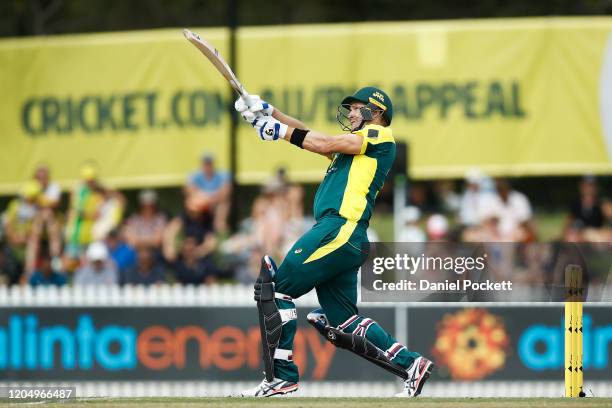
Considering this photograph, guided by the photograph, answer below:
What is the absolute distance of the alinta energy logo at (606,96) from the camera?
1888cm

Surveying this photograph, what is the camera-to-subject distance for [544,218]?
23.8m

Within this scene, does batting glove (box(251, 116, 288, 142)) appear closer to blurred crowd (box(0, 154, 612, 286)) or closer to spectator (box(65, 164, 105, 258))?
blurred crowd (box(0, 154, 612, 286))

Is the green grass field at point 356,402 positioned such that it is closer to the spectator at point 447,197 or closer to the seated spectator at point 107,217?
Answer: the seated spectator at point 107,217

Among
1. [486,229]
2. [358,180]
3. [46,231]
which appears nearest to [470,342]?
[486,229]

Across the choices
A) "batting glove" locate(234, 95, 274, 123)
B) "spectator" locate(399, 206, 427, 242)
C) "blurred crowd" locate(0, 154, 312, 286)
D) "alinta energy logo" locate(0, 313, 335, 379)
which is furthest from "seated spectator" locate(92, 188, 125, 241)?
"batting glove" locate(234, 95, 274, 123)

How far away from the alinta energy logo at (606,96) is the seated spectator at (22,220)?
7.77 m

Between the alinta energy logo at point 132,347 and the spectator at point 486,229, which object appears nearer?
the alinta energy logo at point 132,347

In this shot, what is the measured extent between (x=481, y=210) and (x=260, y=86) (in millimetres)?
3746

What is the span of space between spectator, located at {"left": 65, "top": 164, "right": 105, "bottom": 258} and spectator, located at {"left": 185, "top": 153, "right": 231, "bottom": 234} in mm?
1198

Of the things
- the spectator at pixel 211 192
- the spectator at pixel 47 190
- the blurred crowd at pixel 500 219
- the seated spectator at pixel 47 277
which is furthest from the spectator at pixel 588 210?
the spectator at pixel 47 190

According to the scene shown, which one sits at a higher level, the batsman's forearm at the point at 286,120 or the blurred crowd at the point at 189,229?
the batsman's forearm at the point at 286,120

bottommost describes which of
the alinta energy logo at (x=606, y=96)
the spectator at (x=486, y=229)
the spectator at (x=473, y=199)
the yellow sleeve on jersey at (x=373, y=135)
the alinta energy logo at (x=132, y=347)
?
the alinta energy logo at (x=132, y=347)

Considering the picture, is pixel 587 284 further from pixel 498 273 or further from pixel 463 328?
pixel 463 328

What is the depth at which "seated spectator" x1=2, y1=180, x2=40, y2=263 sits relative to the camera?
18.7 meters
